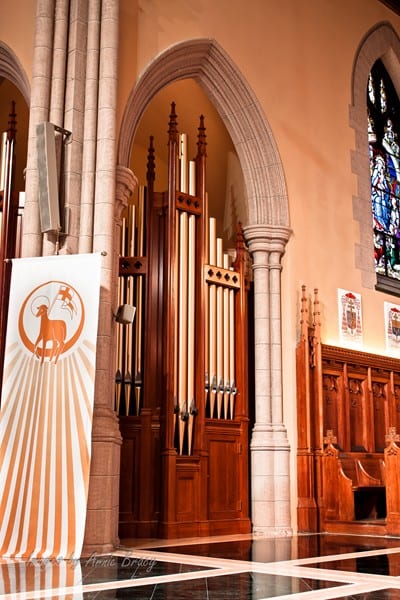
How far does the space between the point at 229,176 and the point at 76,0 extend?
14.8 feet

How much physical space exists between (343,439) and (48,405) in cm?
515

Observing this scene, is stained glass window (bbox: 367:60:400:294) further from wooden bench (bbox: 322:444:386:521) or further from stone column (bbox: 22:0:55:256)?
stone column (bbox: 22:0:55:256)

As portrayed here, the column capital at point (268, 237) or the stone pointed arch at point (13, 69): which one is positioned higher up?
the stone pointed arch at point (13, 69)

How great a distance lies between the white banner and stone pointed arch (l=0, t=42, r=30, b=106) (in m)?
2.79

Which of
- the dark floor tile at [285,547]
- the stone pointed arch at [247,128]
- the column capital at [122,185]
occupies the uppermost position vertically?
the stone pointed arch at [247,128]

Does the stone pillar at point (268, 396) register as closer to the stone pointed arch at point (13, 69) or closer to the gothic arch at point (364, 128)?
the gothic arch at point (364, 128)

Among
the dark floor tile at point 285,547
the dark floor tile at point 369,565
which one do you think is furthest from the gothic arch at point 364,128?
the dark floor tile at point 369,565

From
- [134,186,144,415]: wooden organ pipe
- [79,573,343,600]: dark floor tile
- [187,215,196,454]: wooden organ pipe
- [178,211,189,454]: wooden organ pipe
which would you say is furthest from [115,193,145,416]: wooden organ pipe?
[79,573,343,600]: dark floor tile

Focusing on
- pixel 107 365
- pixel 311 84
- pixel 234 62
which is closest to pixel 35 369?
pixel 107 365

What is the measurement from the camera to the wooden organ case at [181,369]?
9.34m

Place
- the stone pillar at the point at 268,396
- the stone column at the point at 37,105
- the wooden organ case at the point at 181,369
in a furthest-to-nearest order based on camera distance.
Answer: the stone pillar at the point at 268,396
the wooden organ case at the point at 181,369
the stone column at the point at 37,105

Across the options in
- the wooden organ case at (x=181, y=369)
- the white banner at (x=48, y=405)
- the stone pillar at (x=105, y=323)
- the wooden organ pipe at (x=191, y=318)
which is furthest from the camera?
the wooden organ pipe at (x=191, y=318)

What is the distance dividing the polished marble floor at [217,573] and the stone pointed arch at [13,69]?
17.1 feet

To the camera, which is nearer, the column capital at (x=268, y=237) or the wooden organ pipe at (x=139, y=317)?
the wooden organ pipe at (x=139, y=317)
